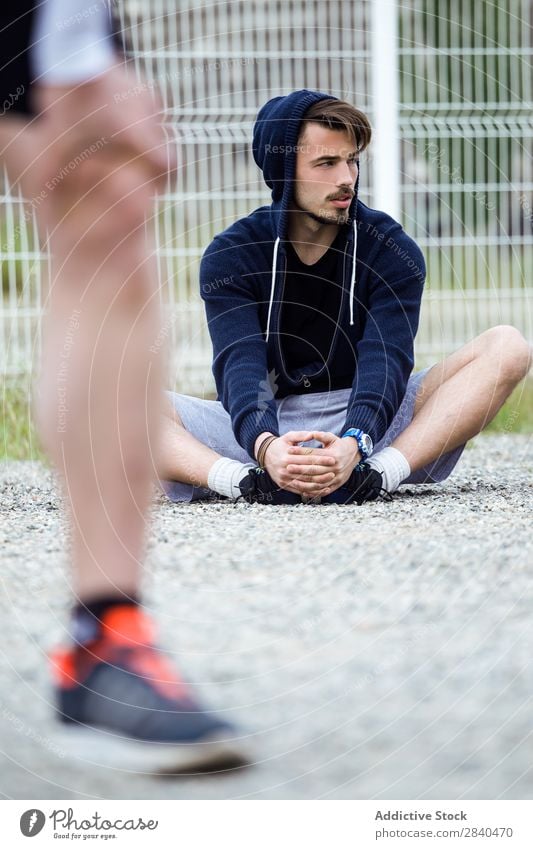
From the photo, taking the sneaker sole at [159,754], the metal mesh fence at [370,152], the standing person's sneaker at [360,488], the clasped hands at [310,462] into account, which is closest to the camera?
the sneaker sole at [159,754]

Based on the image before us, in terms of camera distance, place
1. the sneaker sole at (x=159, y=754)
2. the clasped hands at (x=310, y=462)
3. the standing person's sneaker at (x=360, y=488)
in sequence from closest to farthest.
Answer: the sneaker sole at (x=159, y=754)
the clasped hands at (x=310, y=462)
the standing person's sneaker at (x=360, y=488)

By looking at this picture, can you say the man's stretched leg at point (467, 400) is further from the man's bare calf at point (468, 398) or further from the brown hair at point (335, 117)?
the brown hair at point (335, 117)

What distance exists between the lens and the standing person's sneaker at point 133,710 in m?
0.99

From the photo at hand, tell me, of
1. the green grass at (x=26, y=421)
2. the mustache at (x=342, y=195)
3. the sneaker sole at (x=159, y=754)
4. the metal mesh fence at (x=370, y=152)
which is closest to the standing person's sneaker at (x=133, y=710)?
the sneaker sole at (x=159, y=754)

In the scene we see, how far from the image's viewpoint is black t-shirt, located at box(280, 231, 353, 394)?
2211mm

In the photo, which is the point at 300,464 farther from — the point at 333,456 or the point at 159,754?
the point at 159,754

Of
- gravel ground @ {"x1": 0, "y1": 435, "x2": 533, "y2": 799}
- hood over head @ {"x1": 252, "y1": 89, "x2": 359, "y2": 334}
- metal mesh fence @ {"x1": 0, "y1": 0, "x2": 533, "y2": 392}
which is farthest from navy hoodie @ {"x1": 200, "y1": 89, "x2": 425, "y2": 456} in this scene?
metal mesh fence @ {"x1": 0, "y1": 0, "x2": 533, "y2": 392}

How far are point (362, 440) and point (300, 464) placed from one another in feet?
0.46

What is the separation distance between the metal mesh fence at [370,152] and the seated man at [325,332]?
185 cm

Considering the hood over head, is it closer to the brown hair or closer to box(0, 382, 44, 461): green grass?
the brown hair

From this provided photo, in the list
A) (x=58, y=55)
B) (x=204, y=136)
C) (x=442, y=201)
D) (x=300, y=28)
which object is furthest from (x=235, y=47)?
(x=58, y=55)

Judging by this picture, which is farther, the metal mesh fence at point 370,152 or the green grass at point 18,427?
the metal mesh fence at point 370,152

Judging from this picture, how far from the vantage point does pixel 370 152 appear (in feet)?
14.6

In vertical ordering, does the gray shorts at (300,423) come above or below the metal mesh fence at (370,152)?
below
